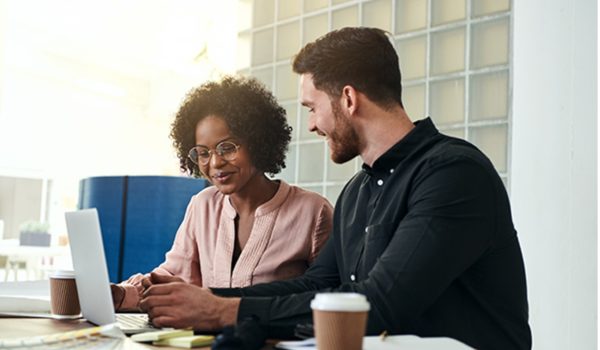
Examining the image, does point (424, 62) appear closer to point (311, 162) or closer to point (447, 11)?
point (447, 11)

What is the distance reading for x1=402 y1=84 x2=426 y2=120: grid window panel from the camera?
251cm

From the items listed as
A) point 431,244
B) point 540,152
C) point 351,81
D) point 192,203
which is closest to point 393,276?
point 431,244

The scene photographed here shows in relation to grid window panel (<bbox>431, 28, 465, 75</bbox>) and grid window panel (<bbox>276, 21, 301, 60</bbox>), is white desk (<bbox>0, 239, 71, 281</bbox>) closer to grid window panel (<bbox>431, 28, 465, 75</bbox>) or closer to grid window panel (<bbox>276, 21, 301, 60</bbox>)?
grid window panel (<bbox>276, 21, 301, 60</bbox>)

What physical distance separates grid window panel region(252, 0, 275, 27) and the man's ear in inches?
65.0

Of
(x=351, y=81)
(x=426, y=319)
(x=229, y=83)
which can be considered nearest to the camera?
(x=426, y=319)

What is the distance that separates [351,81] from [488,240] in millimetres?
478

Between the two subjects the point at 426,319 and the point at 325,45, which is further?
the point at 325,45

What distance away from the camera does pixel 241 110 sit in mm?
1976

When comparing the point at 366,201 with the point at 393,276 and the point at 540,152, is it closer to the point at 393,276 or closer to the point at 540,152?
the point at 393,276

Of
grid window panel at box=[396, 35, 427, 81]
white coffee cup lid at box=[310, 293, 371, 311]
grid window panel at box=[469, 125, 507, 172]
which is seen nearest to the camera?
white coffee cup lid at box=[310, 293, 371, 311]

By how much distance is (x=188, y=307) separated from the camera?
118cm

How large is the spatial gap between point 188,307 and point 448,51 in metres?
1.61

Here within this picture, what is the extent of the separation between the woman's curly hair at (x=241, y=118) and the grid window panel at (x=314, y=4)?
2.81ft

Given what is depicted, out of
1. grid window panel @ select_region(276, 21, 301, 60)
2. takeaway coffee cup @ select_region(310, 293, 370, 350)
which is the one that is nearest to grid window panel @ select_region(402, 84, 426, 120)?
grid window panel @ select_region(276, 21, 301, 60)
